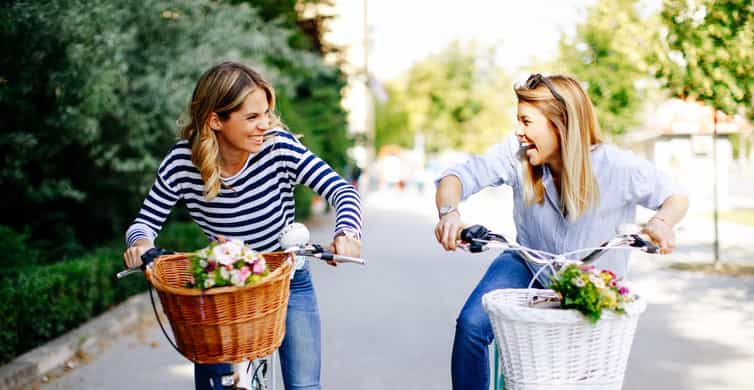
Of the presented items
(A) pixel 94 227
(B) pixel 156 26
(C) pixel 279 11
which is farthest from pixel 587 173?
(C) pixel 279 11

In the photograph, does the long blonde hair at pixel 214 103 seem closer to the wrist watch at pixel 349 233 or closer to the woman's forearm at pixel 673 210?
the wrist watch at pixel 349 233

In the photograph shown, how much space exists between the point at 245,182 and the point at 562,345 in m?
1.37

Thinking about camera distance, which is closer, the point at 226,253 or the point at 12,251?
the point at 226,253

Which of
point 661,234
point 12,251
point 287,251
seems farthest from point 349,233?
point 12,251

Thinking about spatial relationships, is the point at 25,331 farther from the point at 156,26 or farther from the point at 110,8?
the point at 156,26

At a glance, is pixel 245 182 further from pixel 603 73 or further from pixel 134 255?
pixel 603 73

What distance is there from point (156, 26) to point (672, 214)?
7856 millimetres

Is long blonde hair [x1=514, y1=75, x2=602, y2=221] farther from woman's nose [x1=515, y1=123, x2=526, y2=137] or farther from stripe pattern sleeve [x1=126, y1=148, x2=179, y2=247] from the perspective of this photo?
stripe pattern sleeve [x1=126, y1=148, x2=179, y2=247]

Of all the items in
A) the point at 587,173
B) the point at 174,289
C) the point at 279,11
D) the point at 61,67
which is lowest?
the point at 174,289

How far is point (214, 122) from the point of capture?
3.02 meters

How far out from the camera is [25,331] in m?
6.02

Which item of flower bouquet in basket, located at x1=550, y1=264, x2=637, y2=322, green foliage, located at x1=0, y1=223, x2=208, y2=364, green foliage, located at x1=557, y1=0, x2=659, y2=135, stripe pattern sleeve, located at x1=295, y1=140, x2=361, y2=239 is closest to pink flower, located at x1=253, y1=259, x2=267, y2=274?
stripe pattern sleeve, located at x1=295, y1=140, x2=361, y2=239

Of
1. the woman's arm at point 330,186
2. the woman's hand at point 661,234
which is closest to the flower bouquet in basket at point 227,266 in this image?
the woman's arm at point 330,186

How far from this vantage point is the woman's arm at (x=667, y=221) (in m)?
2.76
